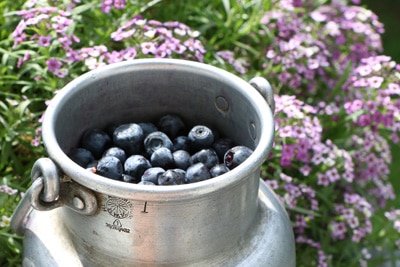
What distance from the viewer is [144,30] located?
75.9 inches

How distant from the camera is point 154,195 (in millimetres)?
1113

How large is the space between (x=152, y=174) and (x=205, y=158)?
0.40 ft

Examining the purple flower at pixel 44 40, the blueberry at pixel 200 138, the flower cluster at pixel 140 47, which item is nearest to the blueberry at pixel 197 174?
the blueberry at pixel 200 138

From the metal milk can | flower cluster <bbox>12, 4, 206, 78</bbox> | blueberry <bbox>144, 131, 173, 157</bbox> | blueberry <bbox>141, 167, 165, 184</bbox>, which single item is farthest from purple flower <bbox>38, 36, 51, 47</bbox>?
blueberry <bbox>141, 167, 165, 184</bbox>

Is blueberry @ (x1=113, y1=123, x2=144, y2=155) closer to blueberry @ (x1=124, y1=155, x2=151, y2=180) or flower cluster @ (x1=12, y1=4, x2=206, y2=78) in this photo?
blueberry @ (x1=124, y1=155, x2=151, y2=180)

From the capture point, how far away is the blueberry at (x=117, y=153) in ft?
4.41

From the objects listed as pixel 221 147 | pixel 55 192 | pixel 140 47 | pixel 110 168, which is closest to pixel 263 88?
pixel 221 147

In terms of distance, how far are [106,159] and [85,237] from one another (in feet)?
0.47

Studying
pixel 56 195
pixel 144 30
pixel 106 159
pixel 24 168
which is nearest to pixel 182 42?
pixel 144 30

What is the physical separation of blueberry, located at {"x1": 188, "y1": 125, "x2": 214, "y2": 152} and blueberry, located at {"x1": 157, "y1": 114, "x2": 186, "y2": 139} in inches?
2.2

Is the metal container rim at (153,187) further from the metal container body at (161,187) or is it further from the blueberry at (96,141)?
the blueberry at (96,141)

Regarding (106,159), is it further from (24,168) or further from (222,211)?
(24,168)

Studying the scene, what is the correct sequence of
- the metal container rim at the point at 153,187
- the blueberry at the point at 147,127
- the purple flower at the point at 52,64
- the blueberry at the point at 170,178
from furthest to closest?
the purple flower at the point at 52,64 → the blueberry at the point at 147,127 → the blueberry at the point at 170,178 → the metal container rim at the point at 153,187

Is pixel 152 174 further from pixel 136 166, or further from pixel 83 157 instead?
pixel 83 157
